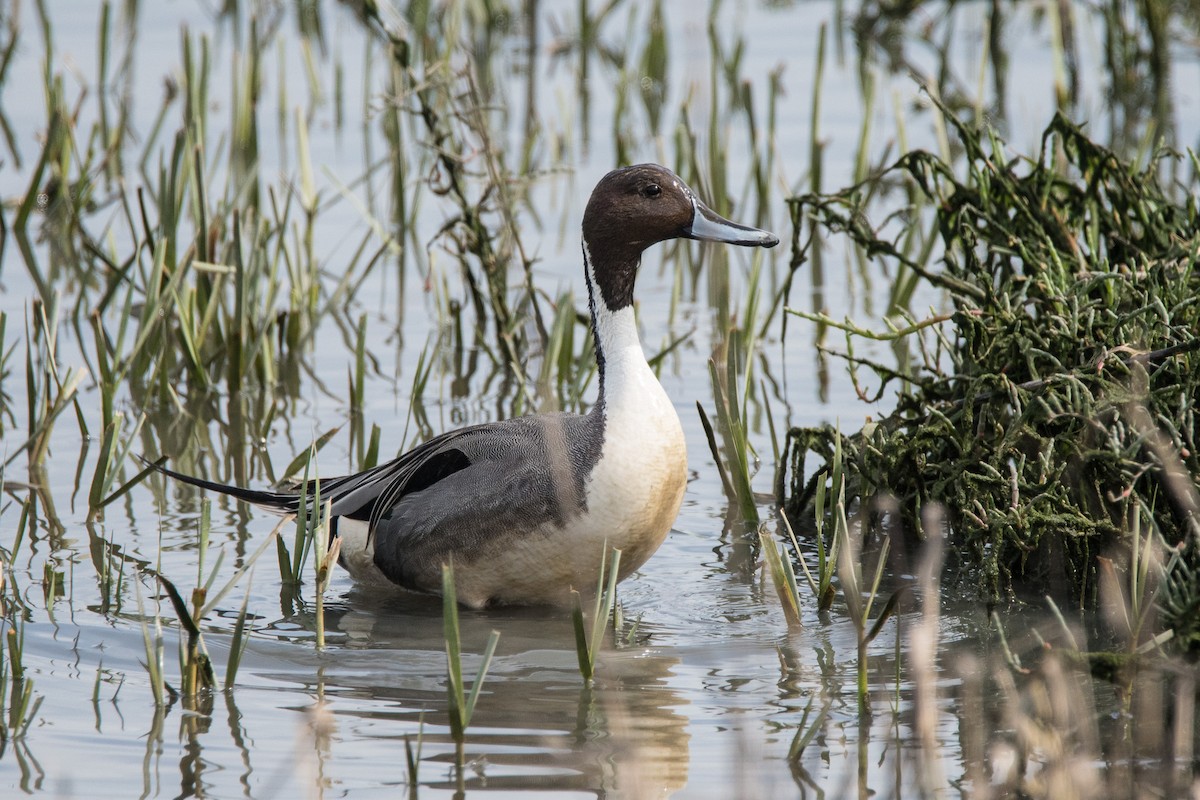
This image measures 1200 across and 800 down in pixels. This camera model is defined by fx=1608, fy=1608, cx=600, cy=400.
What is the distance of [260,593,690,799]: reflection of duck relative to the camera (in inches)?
136

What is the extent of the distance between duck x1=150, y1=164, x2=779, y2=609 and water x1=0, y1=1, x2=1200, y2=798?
0.16 metres

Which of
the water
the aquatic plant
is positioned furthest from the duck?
the aquatic plant

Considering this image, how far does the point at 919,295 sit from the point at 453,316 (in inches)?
86.0

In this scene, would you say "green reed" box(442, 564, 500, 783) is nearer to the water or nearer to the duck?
the water

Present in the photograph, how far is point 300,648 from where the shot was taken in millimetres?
4277

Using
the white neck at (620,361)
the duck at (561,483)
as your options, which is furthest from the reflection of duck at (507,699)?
the white neck at (620,361)

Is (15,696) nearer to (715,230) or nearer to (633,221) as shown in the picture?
(633,221)

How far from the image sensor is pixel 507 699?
3.92 m

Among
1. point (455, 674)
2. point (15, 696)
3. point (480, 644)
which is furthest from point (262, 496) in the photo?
point (455, 674)

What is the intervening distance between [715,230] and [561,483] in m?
0.94

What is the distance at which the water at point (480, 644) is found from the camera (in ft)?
11.2

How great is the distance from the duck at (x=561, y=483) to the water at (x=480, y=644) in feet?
0.53

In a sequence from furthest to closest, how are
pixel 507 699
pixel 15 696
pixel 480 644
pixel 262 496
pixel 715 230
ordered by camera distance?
pixel 262 496 < pixel 715 230 < pixel 480 644 < pixel 507 699 < pixel 15 696

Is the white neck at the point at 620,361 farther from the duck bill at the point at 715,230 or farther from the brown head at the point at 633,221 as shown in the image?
the duck bill at the point at 715,230
